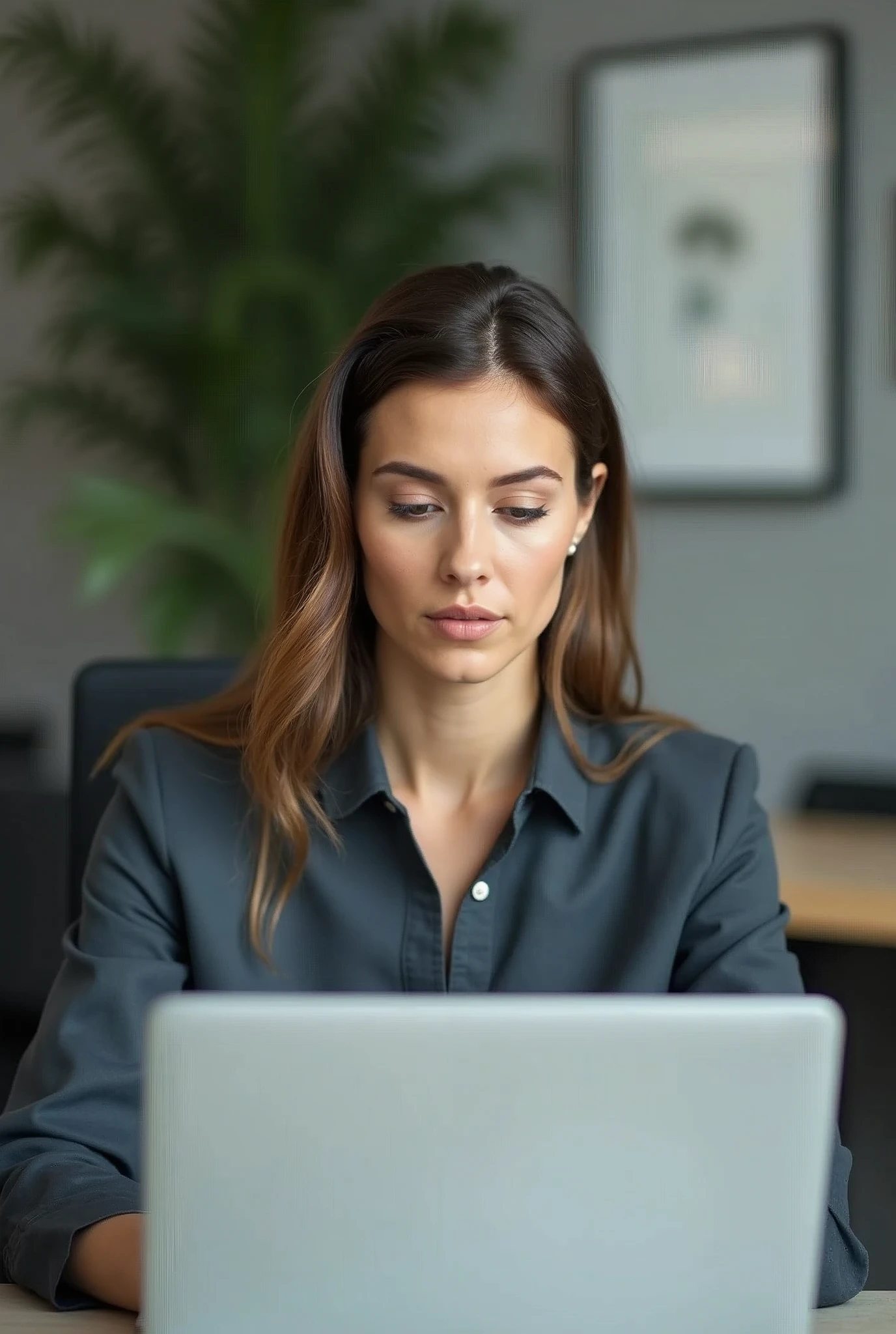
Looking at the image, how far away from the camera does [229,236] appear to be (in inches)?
169

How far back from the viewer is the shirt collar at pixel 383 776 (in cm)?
149

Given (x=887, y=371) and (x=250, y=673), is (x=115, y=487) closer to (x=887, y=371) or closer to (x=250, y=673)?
(x=887, y=371)

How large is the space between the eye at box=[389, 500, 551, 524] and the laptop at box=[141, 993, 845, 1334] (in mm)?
706

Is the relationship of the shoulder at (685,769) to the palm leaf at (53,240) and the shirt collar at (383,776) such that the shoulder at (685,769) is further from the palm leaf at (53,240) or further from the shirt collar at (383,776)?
the palm leaf at (53,240)

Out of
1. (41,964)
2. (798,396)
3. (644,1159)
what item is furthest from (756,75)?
(644,1159)

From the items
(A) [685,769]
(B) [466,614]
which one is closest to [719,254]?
(A) [685,769]

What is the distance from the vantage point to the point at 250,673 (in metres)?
1.63

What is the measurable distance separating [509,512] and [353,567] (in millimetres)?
168

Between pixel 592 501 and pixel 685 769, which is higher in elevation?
pixel 592 501

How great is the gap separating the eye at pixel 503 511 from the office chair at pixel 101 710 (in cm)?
43

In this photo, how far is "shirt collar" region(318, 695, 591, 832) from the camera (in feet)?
4.89

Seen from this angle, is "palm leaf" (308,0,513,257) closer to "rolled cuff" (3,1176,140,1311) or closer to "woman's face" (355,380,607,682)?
"woman's face" (355,380,607,682)

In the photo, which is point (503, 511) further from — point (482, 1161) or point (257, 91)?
point (257, 91)

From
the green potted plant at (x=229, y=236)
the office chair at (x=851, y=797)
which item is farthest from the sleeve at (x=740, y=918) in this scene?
the green potted plant at (x=229, y=236)
